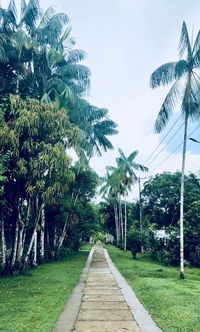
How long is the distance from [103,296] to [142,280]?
390cm

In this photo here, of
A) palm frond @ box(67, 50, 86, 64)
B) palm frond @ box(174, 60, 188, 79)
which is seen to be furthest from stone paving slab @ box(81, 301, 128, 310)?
palm frond @ box(67, 50, 86, 64)

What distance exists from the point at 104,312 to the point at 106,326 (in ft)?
4.14

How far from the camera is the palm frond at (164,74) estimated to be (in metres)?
16.3

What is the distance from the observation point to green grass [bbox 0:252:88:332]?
700 centimetres

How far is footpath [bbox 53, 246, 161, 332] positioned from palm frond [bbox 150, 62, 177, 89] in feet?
30.9

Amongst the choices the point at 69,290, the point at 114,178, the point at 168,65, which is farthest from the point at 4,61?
the point at 114,178

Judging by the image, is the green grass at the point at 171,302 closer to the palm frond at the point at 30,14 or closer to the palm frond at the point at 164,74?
the palm frond at the point at 164,74

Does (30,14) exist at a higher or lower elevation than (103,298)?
higher

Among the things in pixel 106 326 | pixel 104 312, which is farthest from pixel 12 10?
pixel 106 326

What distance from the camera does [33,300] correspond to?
9.55 meters

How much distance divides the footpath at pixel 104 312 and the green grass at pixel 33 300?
281mm

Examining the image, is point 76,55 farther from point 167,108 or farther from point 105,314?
point 105,314

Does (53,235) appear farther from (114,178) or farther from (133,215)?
(133,215)

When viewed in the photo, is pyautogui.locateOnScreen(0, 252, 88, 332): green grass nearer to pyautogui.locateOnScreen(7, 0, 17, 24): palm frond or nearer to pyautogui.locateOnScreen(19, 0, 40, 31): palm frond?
pyautogui.locateOnScreen(19, 0, 40, 31): palm frond
